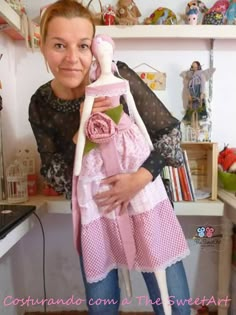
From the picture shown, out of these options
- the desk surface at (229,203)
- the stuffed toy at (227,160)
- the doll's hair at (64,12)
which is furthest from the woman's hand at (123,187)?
the stuffed toy at (227,160)

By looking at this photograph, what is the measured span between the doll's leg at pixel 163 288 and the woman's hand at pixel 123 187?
196 millimetres

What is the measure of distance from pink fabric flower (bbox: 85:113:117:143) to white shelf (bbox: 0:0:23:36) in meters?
0.58

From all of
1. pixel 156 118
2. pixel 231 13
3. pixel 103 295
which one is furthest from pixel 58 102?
pixel 231 13

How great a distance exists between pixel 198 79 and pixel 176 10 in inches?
13.5

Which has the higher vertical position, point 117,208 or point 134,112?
point 134,112

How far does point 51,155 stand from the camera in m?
0.92

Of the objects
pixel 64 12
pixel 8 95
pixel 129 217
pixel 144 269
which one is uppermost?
pixel 64 12

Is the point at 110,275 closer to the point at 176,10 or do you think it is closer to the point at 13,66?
the point at 13,66

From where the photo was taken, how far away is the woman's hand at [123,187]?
79 cm

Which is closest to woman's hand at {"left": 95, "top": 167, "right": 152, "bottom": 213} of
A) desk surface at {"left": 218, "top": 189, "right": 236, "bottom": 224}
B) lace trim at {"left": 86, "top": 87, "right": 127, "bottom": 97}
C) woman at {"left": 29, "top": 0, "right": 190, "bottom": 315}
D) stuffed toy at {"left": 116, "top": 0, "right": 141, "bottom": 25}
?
woman at {"left": 29, "top": 0, "right": 190, "bottom": 315}

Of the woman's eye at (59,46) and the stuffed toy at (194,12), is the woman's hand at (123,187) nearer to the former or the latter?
the woman's eye at (59,46)

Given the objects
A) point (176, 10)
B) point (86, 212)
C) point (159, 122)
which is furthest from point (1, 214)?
point (176, 10)

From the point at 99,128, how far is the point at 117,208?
0.22 metres

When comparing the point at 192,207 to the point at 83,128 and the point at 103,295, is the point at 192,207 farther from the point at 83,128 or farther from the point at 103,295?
the point at 83,128
